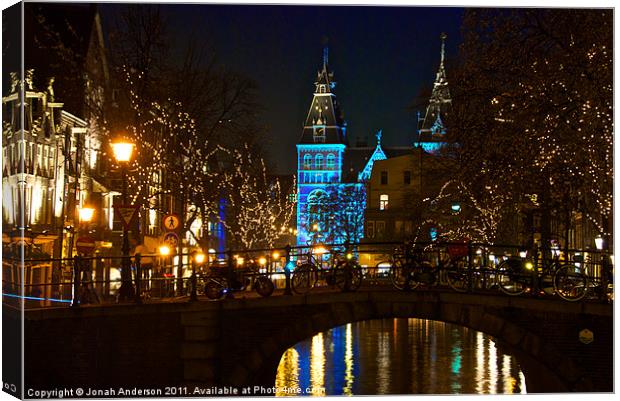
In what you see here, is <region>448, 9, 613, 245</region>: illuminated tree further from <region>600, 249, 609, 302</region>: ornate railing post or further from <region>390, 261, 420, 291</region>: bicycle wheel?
<region>390, 261, 420, 291</region>: bicycle wheel

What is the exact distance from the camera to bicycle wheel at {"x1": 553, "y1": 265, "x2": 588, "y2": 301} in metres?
20.6

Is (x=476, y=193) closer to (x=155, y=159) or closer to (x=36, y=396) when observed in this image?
(x=155, y=159)

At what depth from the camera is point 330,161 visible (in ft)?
434

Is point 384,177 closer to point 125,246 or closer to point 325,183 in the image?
point 125,246

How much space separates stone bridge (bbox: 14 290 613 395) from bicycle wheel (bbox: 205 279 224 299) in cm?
112

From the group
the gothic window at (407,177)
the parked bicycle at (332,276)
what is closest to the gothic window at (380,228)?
the gothic window at (407,177)

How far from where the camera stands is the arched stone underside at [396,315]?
20.3m

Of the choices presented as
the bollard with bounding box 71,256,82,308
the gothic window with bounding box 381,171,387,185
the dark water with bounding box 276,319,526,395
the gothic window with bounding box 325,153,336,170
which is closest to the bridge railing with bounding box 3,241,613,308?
the bollard with bounding box 71,256,82,308

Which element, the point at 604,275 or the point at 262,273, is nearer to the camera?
the point at 604,275

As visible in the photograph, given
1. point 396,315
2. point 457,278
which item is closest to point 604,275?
point 457,278

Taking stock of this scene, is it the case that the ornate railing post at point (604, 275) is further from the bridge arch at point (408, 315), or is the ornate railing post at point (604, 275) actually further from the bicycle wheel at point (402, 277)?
the bicycle wheel at point (402, 277)

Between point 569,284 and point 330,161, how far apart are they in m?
111

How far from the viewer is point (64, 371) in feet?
65.0

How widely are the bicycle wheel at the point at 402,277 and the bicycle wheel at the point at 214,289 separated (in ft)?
10.9
